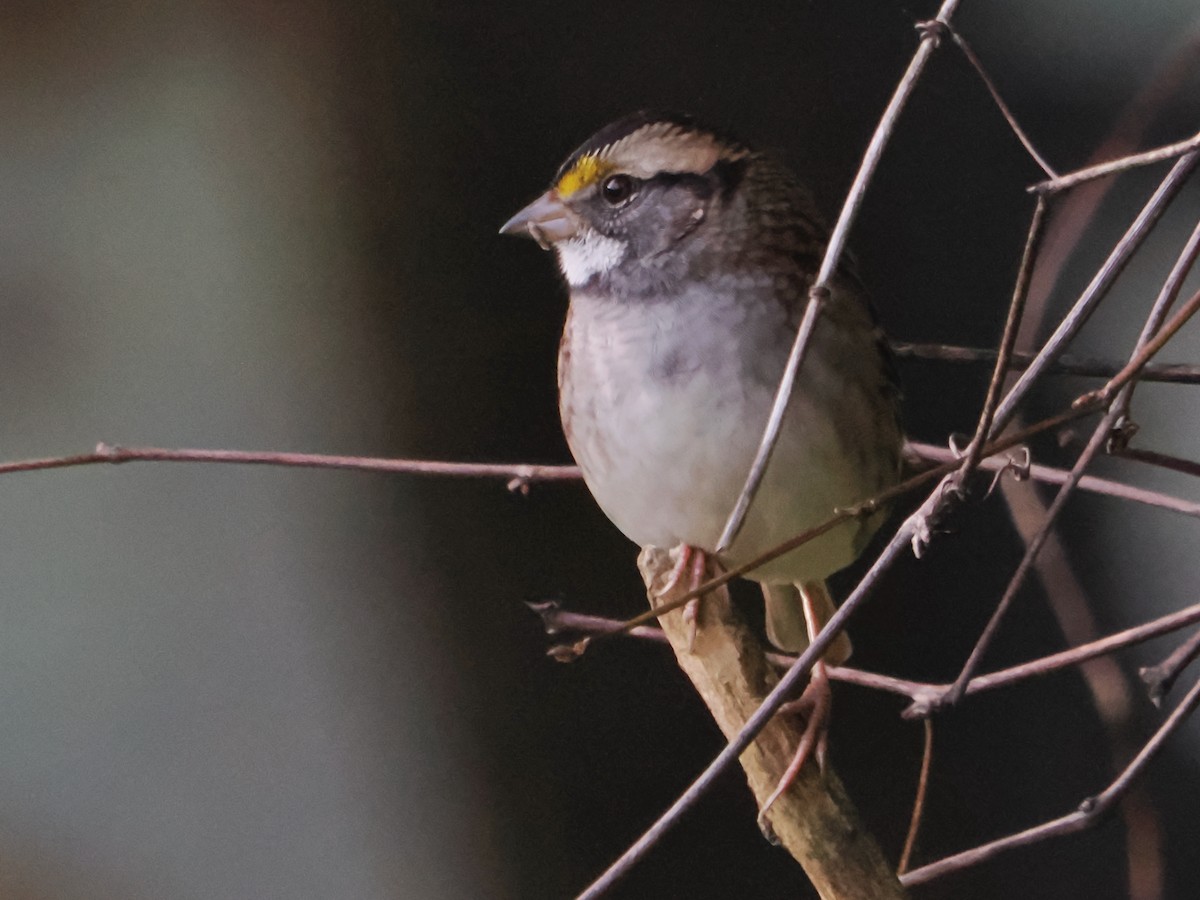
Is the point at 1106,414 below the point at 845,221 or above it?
below

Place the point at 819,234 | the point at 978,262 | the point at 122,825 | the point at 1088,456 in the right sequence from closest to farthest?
1. the point at 1088,456
2. the point at 819,234
3. the point at 978,262
4. the point at 122,825

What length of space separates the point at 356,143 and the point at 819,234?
1.38ft

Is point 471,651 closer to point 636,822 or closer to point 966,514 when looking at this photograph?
point 636,822

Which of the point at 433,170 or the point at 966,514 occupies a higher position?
the point at 433,170

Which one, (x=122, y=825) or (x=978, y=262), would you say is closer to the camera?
(x=978, y=262)

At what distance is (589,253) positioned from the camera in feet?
2.41

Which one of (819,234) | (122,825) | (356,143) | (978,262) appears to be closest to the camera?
(819,234)

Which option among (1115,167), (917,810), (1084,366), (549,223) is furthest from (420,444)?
(1115,167)

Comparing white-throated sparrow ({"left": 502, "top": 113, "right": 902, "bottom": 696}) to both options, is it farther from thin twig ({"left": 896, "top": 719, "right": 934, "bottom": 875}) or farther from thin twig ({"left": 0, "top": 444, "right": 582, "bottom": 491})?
thin twig ({"left": 896, "top": 719, "right": 934, "bottom": 875})

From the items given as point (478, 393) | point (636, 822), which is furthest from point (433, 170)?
point (636, 822)

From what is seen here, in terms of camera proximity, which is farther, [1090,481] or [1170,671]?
[1090,481]

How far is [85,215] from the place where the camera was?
1039 mm

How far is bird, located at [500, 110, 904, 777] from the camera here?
0.68 metres

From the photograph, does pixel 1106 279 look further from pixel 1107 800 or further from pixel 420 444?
pixel 420 444
